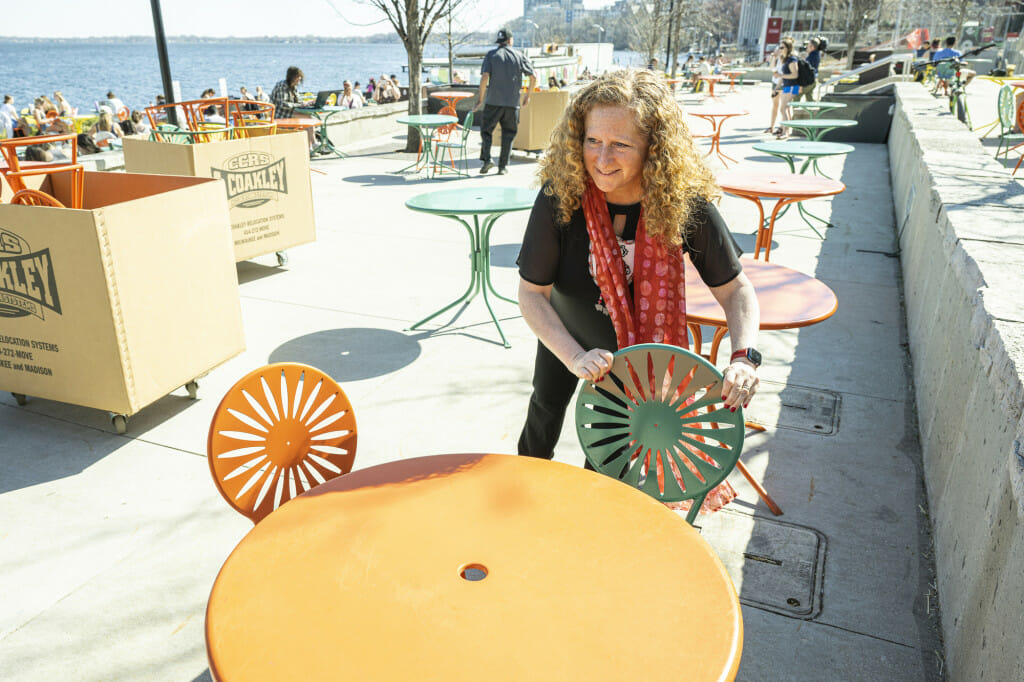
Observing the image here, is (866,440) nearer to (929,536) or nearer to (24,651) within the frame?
(929,536)

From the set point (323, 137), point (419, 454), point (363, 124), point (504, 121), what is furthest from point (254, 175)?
point (363, 124)

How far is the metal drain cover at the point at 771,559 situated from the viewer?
2506 millimetres

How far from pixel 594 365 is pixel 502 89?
9.29 m

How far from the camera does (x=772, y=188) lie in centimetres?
545

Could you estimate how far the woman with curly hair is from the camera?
201 centimetres

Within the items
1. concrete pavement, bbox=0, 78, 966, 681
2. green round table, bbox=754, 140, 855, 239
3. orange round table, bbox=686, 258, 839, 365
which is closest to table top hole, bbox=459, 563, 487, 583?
concrete pavement, bbox=0, 78, 966, 681

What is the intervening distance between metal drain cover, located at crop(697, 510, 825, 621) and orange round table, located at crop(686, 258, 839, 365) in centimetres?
84

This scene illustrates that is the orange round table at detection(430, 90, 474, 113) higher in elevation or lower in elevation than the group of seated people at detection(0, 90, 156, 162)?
higher

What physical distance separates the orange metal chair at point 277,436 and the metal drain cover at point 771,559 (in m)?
1.48

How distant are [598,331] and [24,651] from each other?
2.15 meters

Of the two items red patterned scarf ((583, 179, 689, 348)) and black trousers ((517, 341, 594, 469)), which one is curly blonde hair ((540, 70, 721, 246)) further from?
black trousers ((517, 341, 594, 469))

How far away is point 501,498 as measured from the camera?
1.65m

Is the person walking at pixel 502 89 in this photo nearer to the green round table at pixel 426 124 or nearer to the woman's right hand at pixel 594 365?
the green round table at pixel 426 124

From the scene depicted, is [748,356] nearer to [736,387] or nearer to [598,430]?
[736,387]
